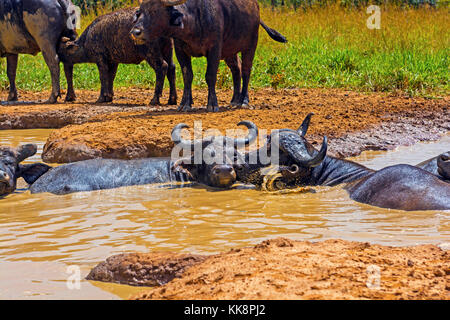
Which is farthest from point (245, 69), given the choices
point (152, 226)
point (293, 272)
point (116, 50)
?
point (293, 272)

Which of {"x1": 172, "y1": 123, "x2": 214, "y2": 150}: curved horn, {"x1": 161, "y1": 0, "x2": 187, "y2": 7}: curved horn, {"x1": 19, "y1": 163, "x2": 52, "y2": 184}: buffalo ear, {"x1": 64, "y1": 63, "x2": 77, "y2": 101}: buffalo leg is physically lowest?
{"x1": 19, "y1": 163, "x2": 52, "y2": 184}: buffalo ear

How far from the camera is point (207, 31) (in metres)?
9.63

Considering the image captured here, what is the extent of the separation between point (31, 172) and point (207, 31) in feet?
12.9

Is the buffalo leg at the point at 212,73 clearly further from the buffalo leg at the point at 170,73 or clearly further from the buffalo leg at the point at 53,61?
the buffalo leg at the point at 53,61

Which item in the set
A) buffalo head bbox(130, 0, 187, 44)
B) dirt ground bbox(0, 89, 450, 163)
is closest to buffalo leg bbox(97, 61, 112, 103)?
dirt ground bbox(0, 89, 450, 163)

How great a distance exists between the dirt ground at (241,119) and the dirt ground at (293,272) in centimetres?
423

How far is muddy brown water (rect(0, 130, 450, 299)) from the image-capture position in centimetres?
371

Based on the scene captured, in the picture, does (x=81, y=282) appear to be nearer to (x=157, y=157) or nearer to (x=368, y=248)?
(x=368, y=248)

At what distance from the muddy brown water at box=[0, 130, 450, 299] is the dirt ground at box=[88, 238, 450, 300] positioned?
0.56ft

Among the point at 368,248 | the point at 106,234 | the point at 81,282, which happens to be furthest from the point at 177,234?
the point at 368,248

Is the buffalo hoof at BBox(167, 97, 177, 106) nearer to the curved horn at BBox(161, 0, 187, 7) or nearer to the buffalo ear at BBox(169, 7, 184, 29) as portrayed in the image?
the buffalo ear at BBox(169, 7, 184, 29)

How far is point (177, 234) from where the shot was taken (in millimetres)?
4566

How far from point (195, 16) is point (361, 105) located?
304 cm

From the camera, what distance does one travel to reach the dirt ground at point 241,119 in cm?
775
